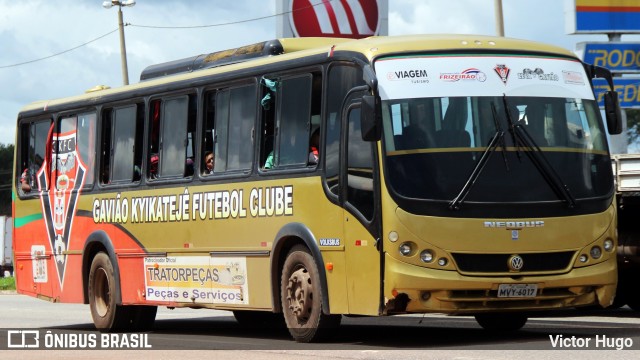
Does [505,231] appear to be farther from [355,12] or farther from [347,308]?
[355,12]

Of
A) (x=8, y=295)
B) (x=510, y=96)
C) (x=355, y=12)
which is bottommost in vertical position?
(x=8, y=295)

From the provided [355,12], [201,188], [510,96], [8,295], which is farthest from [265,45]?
[8,295]

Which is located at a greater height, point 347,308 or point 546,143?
point 546,143

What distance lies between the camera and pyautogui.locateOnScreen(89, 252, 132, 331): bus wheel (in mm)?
A: 20172

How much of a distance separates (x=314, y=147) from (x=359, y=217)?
127cm

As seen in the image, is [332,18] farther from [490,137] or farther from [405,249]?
[405,249]

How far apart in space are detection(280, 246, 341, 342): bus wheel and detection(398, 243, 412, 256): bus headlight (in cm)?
131

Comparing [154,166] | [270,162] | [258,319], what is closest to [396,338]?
[270,162]

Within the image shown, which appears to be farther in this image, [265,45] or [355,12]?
[355,12]

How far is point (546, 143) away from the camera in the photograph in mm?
15078

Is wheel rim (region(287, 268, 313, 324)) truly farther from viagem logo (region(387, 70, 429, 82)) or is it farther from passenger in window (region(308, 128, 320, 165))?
viagem logo (region(387, 70, 429, 82))

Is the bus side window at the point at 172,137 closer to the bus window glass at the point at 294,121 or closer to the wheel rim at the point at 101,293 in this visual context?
the wheel rim at the point at 101,293

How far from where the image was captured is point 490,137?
14844 mm

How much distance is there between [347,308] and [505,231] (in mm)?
1693
